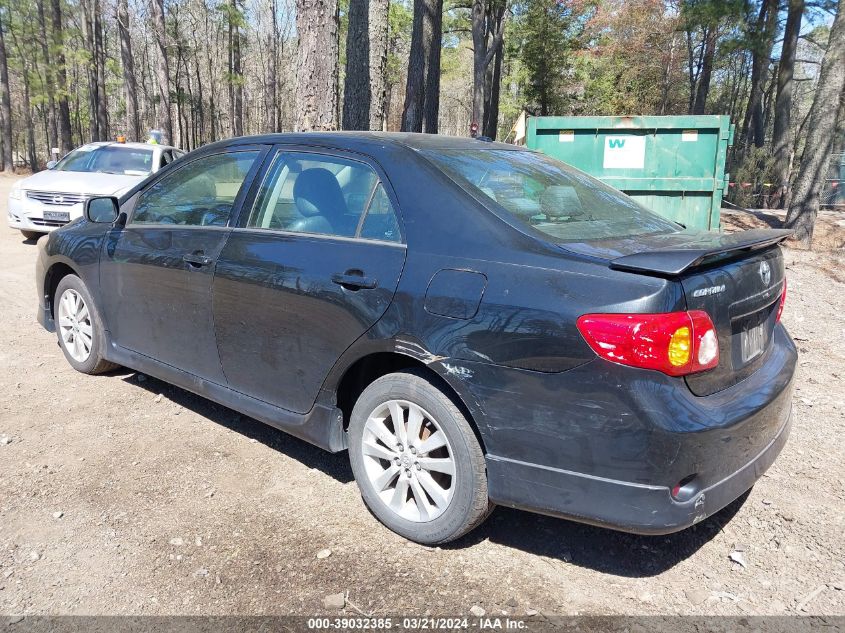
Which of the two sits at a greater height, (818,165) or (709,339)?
(818,165)

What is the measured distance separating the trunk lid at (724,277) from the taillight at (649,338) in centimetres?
8

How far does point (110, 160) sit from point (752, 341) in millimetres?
11285

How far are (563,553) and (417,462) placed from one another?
0.77m

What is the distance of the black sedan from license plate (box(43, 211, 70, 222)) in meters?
7.41

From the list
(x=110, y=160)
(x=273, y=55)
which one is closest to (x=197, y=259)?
(x=110, y=160)

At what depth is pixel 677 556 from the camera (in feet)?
9.82

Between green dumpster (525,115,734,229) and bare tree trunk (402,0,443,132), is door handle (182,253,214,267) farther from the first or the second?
bare tree trunk (402,0,443,132)

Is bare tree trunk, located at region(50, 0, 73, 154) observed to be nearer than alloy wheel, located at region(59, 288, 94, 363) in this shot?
No

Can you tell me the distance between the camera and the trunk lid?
245cm

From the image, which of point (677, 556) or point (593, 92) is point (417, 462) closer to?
point (677, 556)

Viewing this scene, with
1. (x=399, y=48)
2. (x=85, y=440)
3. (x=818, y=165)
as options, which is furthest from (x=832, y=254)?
(x=399, y=48)

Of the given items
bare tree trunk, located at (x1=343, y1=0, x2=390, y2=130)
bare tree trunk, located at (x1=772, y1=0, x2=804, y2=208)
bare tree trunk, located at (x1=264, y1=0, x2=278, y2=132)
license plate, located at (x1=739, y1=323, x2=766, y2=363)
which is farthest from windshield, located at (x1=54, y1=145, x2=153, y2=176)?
bare tree trunk, located at (x1=264, y1=0, x2=278, y2=132)

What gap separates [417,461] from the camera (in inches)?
116

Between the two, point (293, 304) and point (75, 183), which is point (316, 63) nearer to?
point (75, 183)
